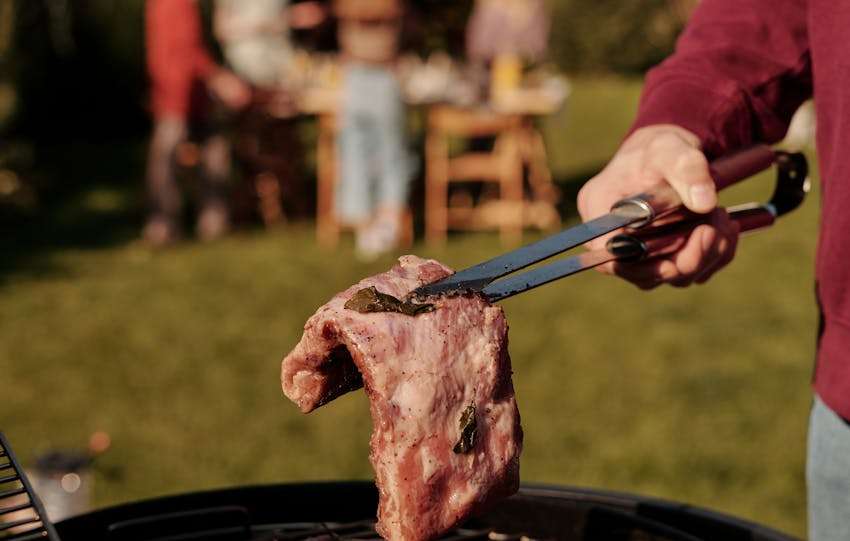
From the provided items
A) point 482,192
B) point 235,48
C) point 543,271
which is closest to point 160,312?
point 235,48

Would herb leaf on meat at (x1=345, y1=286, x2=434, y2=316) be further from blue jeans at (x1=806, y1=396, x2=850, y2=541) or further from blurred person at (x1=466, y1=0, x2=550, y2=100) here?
blurred person at (x1=466, y1=0, x2=550, y2=100)

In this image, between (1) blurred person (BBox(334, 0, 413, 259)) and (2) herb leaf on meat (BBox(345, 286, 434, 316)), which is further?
(1) blurred person (BBox(334, 0, 413, 259))

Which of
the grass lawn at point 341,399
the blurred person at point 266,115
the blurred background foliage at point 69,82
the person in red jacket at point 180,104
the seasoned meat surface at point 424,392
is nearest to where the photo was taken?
the seasoned meat surface at point 424,392

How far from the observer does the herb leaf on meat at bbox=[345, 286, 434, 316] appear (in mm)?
1286

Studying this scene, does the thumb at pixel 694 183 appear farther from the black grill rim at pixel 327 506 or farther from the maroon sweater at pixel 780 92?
the black grill rim at pixel 327 506

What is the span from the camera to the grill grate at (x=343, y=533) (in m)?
1.67

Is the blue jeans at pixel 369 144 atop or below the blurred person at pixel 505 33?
below

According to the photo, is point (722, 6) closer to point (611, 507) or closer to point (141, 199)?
point (611, 507)

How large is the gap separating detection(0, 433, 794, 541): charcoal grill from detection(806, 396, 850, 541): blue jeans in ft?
0.26

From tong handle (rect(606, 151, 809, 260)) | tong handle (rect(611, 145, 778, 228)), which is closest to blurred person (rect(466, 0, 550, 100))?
tong handle (rect(606, 151, 809, 260))

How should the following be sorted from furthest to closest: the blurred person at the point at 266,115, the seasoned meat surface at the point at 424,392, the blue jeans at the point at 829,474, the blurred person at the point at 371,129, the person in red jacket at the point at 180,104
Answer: the blurred person at the point at 266,115 < the person in red jacket at the point at 180,104 < the blurred person at the point at 371,129 < the blue jeans at the point at 829,474 < the seasoned meat surface at the point at 424,392

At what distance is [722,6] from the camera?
1769 mm

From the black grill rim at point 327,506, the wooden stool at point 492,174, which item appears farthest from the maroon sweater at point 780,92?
the wooden stool at point 492,174

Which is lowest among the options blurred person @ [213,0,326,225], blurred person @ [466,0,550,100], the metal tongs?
the metal tongs
